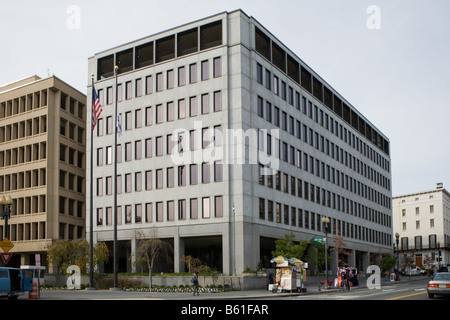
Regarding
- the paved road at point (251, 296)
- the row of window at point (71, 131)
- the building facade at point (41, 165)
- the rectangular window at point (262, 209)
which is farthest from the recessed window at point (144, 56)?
the paved road at point (251, 296)

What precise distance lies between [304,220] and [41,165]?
3394 cm

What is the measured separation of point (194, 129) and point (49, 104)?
23832mm

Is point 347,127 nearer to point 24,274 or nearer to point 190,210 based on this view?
point 190,210

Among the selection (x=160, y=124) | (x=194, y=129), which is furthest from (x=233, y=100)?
(x=160, y=124)

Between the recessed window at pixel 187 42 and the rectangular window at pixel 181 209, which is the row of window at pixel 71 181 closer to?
the rectangular window at pixel 181 209

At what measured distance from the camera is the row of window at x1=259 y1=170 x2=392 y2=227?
→ 62625 millimetres

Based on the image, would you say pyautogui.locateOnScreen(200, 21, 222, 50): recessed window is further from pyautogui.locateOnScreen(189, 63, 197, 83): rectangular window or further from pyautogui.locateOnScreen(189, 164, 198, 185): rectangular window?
pyautogui.locateOnScreen(189, 164, 198, 185): rectangular window

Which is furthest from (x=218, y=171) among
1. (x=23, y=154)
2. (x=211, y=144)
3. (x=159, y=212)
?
(x=23, y=154)

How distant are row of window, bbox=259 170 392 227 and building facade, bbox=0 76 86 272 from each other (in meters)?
28.3

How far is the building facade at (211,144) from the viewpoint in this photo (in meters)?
56.6

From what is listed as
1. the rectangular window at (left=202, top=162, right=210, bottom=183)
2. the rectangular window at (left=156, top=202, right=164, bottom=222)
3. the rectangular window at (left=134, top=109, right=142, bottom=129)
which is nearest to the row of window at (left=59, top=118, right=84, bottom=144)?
the rectangular window at (left=134, top=109, right=142, bottom=129)

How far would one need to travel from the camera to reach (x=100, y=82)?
67.9 m

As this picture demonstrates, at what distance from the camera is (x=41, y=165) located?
71.9m

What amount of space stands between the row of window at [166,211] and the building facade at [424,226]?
7466 cm
